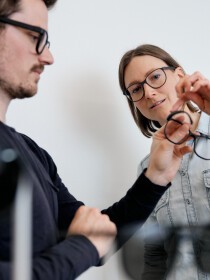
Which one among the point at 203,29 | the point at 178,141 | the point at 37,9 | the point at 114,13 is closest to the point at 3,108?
the point at 37,9

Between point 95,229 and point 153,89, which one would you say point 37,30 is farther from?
point 153,89

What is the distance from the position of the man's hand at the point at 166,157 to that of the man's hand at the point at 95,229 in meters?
0.21

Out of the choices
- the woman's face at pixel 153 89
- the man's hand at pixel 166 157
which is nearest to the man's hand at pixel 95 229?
the man's hand at pixel 166 157

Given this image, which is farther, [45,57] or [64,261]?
[45,57]

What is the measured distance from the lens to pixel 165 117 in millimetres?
1003

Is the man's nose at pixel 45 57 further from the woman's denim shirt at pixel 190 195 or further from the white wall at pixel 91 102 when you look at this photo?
the woman's denim shirt at pixel 190 195

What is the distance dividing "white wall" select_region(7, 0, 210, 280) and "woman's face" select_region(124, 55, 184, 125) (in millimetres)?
100

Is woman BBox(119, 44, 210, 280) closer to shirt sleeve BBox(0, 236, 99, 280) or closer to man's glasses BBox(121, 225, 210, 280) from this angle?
man's glasses BBox(121, 225, 210, 280)

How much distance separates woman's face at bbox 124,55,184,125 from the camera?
1001mm

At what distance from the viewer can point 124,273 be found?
23.4 inches

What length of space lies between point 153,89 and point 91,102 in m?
0.19

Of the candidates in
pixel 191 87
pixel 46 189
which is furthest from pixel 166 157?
pixel 46 189

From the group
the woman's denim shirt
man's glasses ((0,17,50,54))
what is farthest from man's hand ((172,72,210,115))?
man's glasses ((0,17,50,54))

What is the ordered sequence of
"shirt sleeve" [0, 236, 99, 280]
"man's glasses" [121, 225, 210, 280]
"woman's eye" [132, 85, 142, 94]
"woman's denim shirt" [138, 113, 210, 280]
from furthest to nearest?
1. "woman's eye" [132, 85, 142, 94]
2. "woman's denim shirt" [138, 113, 210, 280]
3. "man's glasses" [121, 225, 210, 280]
4. "shirt sleeve" [0, 236, 99, 280]
